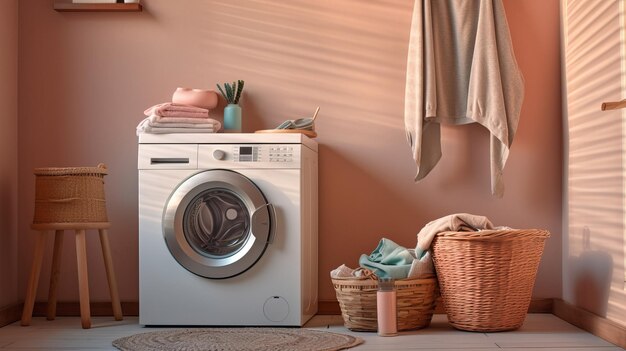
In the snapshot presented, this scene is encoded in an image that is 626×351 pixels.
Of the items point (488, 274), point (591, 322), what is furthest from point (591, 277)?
point (488, 274)

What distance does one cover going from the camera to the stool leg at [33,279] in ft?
11.8

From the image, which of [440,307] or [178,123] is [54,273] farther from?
[440,307]

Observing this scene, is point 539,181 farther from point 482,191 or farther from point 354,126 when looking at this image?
point 354,126

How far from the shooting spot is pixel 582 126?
3.54 metres

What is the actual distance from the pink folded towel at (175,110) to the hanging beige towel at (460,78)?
911mm

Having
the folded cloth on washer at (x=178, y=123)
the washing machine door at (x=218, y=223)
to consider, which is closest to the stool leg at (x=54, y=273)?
the washing machine door at (x=218, y=223)

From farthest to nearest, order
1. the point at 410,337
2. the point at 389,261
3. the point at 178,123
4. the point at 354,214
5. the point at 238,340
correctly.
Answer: the point at 354,214 → the point at 178,123 → the point at 389,261 → the point at 410,337 → the point at 238,340

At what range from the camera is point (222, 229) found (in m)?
3.47

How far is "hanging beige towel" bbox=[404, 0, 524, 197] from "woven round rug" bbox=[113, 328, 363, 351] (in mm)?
993

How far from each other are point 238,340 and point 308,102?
1.30 meters

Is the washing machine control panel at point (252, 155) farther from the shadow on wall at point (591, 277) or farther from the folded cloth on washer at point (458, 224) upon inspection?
the shadow on wall at point (591, 277)

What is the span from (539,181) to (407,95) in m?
0.72

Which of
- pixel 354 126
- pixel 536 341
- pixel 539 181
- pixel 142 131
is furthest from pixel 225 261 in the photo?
pixel 539 181

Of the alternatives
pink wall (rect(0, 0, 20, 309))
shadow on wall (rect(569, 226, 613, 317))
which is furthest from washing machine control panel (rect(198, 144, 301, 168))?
shadow on wall (rect(569, 226, 613, 317))
